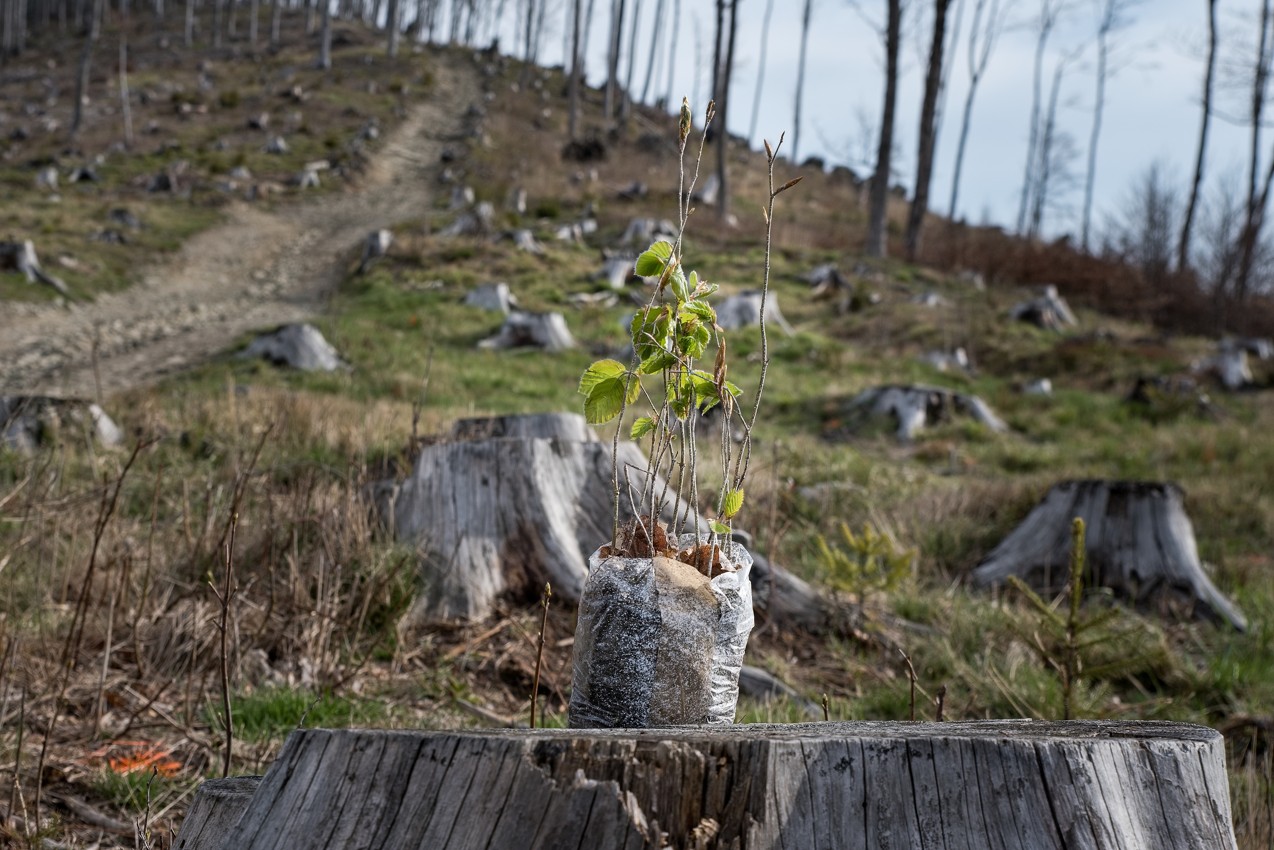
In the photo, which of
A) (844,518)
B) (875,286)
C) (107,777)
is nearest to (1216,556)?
(844,518)

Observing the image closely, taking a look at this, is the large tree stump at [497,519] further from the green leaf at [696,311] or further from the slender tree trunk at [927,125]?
the slender tree trunk at [927,125]

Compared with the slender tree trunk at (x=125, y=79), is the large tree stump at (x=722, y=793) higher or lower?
lower

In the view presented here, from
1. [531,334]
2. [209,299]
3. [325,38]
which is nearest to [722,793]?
[531,334]

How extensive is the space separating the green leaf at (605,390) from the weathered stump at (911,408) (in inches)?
331

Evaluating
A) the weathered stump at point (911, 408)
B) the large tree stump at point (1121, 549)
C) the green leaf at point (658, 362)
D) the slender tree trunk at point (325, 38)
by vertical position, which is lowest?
the large tree stump at point (1121, 549)

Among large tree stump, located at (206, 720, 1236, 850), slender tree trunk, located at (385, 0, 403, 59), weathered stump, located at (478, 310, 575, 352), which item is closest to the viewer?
large tree stump, located at (206, 720, 1236, 850)

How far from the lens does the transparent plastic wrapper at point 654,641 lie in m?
1.53

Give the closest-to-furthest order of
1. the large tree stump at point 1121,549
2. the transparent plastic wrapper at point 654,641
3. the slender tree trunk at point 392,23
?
the transparent plastic wrapper at point 654,641 → the large tree stump at point 1121,549 → the slender tree trunk at point 392,23

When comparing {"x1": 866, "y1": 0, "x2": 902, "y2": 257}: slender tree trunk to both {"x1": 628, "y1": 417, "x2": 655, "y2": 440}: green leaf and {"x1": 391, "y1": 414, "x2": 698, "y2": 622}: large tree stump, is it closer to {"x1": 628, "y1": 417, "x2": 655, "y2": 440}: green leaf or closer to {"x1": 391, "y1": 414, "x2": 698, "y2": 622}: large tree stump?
{"x1": 391, "y1": 414, "x2": 698, "y2": 622}: large tree stump

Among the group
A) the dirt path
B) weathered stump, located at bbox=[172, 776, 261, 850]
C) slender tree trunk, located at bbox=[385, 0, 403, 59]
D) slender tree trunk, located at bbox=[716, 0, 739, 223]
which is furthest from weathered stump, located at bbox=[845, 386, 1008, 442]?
slender tree trunk, located at bbox=[385, 0, 403, 59]

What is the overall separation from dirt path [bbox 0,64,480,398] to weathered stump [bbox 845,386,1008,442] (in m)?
7.33

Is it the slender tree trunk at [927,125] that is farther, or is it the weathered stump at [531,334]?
the slender tree trunk at [927,125]

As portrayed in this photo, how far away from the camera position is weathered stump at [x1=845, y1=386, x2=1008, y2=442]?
9727 mm


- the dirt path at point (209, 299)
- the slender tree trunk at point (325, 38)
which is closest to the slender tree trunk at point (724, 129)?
the dirt path at point (209, 299)
